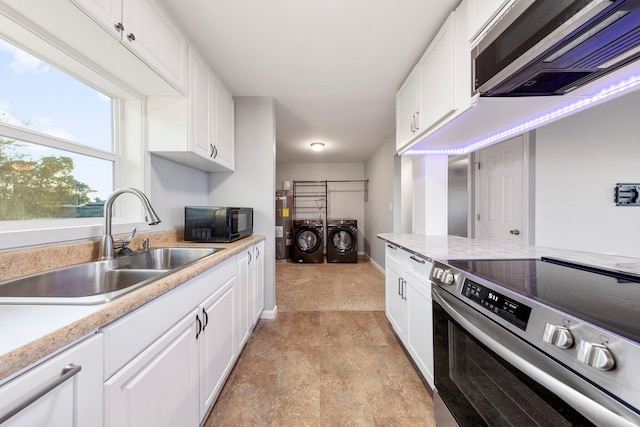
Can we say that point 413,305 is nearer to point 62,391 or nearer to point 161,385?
point 161,385

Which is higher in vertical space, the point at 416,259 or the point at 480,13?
the point at 480,13

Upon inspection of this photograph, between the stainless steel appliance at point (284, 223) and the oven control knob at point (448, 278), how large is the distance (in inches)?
156

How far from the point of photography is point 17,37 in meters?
1.04

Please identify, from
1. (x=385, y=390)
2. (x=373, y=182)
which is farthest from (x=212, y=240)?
(x=373, y=182)

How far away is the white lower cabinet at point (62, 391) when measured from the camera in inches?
16.5

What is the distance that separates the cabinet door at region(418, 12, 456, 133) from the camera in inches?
54.2

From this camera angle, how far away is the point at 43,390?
45 centimetres

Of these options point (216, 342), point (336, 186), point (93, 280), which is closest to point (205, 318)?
point (216, 342)

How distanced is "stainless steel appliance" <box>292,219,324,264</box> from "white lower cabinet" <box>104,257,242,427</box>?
3558 mm

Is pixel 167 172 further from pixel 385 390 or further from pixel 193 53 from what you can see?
pixel 385 390

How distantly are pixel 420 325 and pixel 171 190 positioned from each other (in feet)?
6.70

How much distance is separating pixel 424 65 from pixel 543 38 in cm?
98

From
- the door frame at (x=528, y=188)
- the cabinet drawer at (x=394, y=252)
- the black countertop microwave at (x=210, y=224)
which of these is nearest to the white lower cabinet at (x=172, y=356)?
the black countertop microwave at (x=210, y=224)

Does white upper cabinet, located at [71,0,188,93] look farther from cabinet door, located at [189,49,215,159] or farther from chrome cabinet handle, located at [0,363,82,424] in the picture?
chrome cabinet handle, located at [0,363,82,424]
